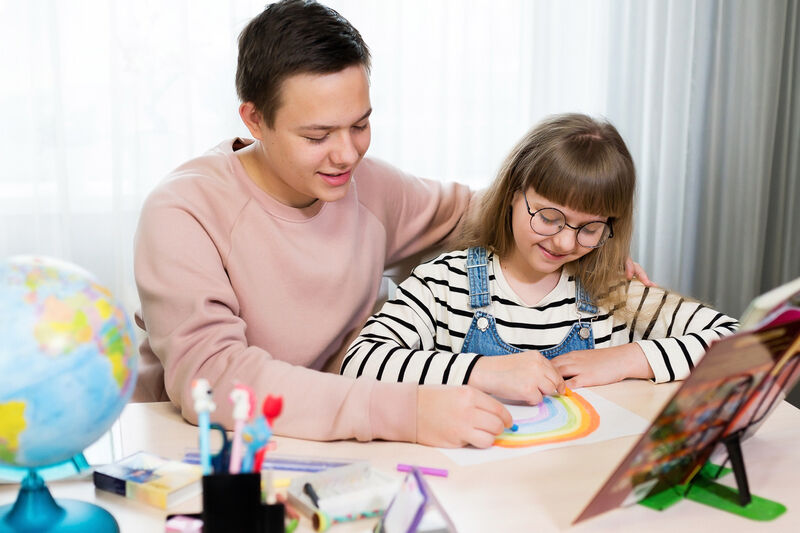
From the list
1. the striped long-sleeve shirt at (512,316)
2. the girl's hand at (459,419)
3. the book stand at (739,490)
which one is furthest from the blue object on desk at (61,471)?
the book stand at (739,490)

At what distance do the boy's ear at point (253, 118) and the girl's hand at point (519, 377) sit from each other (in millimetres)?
496

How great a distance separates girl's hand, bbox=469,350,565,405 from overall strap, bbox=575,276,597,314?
25 cm

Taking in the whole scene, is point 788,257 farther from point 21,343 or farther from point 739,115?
point 21,343

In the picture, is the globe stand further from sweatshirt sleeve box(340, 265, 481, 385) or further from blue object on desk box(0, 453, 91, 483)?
sweatshirt sleeve box(340, 265, 481, 385)

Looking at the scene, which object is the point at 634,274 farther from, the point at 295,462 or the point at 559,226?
the point at 295,462

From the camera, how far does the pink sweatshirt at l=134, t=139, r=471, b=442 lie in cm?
103

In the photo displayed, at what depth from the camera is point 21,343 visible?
2.29ft

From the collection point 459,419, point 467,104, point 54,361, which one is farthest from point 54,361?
point 467,104

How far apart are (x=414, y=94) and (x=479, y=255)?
1.07m

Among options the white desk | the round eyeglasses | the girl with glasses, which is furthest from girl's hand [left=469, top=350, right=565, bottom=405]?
the round eyeglasses

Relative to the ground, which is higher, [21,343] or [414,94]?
[414,94]

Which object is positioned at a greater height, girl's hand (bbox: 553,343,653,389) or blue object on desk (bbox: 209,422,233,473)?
blue object on desk (bbox: 209,422,233,473)

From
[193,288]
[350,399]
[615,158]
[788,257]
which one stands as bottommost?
→ [788,257]

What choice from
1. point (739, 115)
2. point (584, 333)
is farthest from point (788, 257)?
point (584, 333)
